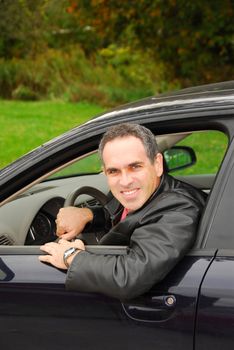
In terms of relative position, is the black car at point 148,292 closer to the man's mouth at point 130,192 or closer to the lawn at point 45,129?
the man's mouth at point 130,192

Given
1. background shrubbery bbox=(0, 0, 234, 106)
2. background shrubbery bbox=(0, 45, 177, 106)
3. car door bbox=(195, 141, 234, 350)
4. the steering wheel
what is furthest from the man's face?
background shrubbery bbox=(0, 45, 177, 106)

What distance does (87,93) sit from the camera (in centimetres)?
1852

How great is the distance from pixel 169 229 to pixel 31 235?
107cm

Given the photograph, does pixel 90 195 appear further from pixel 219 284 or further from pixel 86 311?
pixel 219 284

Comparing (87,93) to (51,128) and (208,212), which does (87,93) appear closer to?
(51,128)

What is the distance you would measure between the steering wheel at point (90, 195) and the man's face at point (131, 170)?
0.65 m

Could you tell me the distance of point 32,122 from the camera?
13875mm

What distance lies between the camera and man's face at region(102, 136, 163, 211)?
2588 millimetres

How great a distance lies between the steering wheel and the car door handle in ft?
2.60

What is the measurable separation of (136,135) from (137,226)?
329 millimetres

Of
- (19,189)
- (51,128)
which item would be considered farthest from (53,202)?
(51,128)

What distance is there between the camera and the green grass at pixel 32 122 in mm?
10945

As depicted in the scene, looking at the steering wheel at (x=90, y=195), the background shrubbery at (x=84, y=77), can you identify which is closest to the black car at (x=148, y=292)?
the steering wheel at (x=90, y=195)

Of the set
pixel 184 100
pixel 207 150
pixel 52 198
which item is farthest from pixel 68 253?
pixel 207 150
